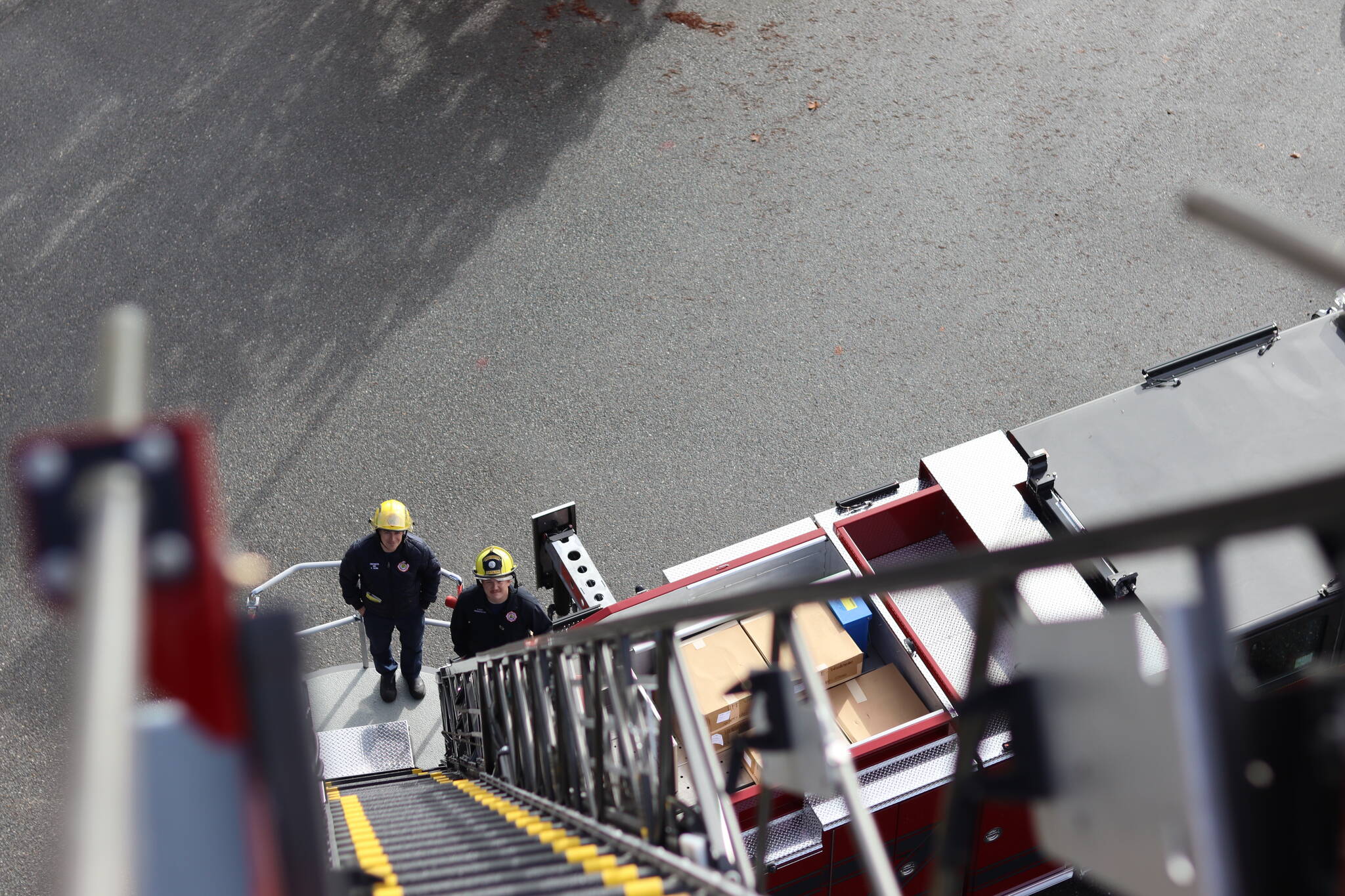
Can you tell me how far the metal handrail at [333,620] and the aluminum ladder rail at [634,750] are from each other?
85.2 inches

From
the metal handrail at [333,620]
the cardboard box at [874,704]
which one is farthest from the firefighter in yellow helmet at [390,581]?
the cardboard box at [874,704]

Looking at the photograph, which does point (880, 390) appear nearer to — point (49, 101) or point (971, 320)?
point (971, 320)

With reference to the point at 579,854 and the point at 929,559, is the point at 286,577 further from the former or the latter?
the point at 579,854

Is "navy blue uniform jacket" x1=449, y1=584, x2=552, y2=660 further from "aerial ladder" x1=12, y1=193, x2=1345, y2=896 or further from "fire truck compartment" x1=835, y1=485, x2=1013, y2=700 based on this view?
"aerial ladder" x1=12, y1=193, x2=1345, y2=896

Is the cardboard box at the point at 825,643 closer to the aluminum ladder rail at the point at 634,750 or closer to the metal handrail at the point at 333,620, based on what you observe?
the aluminum ladder rail at the point at 634,750

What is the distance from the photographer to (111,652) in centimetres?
99

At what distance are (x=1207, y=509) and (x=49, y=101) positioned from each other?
1293cm

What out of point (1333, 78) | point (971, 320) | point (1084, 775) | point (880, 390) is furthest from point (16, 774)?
point (1333, 78)

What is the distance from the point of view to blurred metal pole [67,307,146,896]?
2.89ft

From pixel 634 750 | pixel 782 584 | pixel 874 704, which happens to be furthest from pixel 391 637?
pixel 634 750

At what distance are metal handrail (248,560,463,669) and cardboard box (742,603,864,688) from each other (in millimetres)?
2407

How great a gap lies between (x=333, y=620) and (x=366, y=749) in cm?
115

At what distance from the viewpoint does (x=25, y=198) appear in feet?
34.3

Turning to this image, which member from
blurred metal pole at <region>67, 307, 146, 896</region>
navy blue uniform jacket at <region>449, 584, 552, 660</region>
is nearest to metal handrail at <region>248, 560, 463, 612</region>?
navy blue uniform jacket at <region>449, 584, 552, 660</region>
